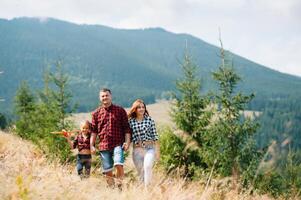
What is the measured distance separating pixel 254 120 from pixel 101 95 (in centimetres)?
929

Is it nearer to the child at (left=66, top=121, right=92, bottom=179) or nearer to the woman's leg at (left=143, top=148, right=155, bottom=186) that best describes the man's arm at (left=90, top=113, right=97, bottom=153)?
the child at (left=66, top=121, right=92, bottom=179)

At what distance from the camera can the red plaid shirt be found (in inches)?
329

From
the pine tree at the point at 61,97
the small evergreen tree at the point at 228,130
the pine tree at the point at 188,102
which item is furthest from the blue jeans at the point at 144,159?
the pine tree at the point at 61,97

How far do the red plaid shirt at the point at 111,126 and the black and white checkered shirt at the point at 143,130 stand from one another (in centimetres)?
13

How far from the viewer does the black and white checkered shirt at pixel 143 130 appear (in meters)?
8.51

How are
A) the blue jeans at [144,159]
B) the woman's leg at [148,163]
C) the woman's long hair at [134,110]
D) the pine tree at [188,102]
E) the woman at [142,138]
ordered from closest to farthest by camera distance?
the woman's leg at [148,163]
the blue jeans at [144,159]
the woman at [142,138]
the woman's long hair at [134,110]
the pine tree at [188,102]

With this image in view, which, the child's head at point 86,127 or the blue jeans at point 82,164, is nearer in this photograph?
the blue jeans at point 82,164

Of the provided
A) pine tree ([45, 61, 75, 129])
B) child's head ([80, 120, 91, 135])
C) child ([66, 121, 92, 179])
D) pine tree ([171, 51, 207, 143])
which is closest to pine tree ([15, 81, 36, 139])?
pine tree ([45, 61, 75, 129])

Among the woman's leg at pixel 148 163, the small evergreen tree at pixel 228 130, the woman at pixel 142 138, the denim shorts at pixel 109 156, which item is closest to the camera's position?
the woman's leg at pixel 148 163

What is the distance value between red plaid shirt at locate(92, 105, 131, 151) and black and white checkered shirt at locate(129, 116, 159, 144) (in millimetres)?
129

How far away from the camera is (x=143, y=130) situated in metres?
8.55

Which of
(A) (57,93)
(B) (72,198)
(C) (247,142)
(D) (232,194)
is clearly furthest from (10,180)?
(A) (57,93)

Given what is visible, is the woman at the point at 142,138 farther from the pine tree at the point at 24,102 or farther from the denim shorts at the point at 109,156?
the pine tree at the point at 24,102

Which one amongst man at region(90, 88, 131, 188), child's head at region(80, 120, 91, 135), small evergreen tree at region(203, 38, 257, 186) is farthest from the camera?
small evergreen tree at region(203, 38, 257, 186)
